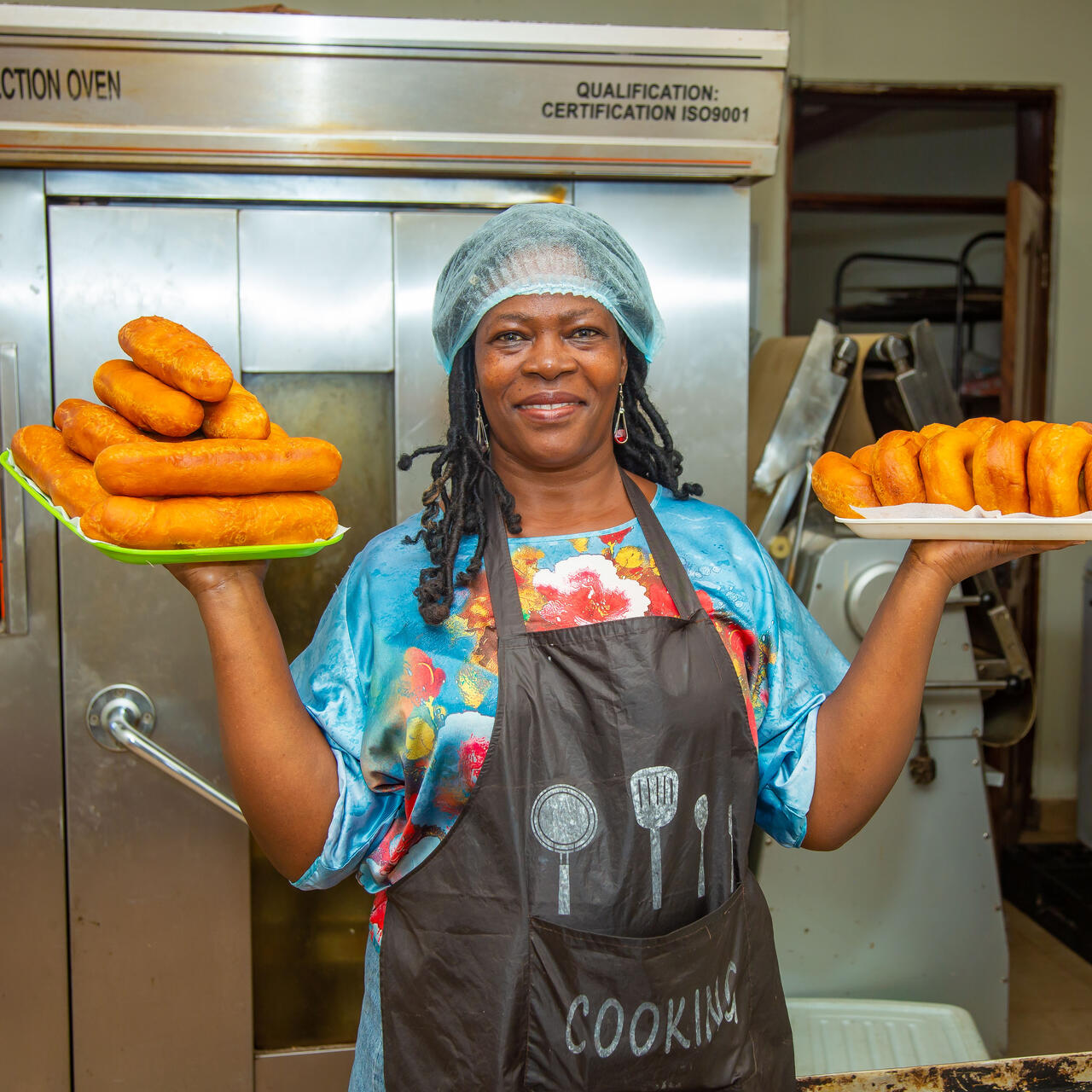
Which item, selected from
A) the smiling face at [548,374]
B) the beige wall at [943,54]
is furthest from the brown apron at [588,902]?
the beige wall at [943,54]

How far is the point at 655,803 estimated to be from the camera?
1.22 metres

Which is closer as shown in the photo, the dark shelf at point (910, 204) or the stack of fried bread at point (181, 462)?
the stack of fried bread at point (181, 462)

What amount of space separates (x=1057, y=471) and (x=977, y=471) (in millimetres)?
86

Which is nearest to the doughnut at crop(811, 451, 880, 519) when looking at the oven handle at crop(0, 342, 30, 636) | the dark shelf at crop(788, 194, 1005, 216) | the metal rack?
the oven handle at crop(0, 342, 30, 636)

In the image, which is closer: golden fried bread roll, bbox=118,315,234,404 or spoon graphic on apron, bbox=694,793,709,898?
golden fried bread roll, bbox=118,315,234,404

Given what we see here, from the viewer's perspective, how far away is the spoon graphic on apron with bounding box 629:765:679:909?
121cm

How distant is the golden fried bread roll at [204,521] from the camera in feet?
3.18

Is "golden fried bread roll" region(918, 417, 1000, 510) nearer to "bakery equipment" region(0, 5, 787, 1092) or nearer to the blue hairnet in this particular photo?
the blue hairnet

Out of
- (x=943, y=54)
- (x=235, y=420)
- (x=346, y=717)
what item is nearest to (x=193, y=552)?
(x=235, y=420)

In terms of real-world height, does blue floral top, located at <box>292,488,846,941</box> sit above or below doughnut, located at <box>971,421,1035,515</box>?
below

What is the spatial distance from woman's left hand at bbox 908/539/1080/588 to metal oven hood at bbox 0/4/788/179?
3.46 ft

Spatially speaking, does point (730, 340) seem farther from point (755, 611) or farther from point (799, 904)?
point (799, 904)

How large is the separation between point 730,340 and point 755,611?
0.84 m

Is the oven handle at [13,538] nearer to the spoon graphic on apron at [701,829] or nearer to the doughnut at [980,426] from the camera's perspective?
the spoon graphic on apron at [701,829]
